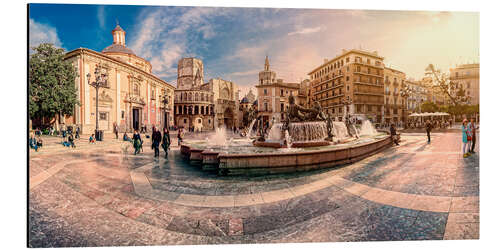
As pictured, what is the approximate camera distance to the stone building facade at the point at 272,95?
266 cm

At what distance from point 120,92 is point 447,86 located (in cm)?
608

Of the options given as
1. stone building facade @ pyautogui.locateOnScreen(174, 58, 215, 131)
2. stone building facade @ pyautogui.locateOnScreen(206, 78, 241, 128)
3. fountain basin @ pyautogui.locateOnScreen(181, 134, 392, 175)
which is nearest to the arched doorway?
stone building facade @ pyautogui.locateOnScreen(206, 78, 241, 128)

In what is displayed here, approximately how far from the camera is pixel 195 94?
3.11m

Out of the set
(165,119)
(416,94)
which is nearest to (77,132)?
(165,119)

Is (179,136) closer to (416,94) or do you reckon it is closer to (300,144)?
(300,144)

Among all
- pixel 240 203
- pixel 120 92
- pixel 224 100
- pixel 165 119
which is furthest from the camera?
pixel 224 100

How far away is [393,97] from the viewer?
3.18 m

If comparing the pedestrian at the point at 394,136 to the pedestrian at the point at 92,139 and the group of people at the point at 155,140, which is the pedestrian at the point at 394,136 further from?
the pedestrian at the point at 92,139

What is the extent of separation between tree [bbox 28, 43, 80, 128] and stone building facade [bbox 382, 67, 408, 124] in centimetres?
526

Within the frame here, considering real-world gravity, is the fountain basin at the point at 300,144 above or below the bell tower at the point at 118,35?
below

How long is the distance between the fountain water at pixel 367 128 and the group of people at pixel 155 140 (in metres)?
4.40

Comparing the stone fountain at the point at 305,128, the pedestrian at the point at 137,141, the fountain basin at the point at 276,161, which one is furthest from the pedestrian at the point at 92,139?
the stone fountain at the point at 305,128
